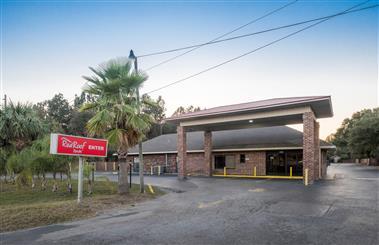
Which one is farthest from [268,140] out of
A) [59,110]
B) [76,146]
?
[59,110]

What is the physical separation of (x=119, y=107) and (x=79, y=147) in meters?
2.86

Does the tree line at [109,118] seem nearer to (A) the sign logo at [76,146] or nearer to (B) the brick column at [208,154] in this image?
(A) the sign logo at [76,146]

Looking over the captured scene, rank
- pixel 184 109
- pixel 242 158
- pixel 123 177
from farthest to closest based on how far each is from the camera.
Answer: pixel 184 109 → pixel 242 158 → pixel 123 177

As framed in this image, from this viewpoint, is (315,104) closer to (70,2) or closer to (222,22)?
(222,22)

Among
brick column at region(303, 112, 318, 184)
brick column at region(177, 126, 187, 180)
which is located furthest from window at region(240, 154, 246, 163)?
brick column at region(303, 112, 318, 184)

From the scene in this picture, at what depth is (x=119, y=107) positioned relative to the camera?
12461 millimetres

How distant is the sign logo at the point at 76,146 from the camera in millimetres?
9391

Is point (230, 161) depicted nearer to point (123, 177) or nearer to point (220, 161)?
point (220, 161)

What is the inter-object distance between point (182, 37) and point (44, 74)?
1051cm

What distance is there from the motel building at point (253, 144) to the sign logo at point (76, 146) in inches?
428

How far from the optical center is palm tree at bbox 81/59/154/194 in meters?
12.3

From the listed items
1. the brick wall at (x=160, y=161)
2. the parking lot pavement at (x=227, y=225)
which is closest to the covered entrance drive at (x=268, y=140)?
the brick wall at (x=160, y=161)

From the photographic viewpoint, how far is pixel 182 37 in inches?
609

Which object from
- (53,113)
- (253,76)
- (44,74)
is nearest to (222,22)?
(253,76)
